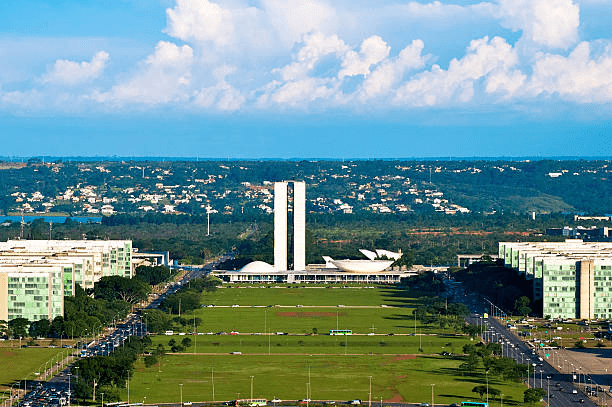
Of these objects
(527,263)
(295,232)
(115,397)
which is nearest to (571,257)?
(527,263)

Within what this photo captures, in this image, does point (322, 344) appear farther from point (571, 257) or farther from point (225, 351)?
point (571, 257)

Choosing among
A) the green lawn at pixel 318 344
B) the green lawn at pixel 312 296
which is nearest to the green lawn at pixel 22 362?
the green lawn at pixel 318 344

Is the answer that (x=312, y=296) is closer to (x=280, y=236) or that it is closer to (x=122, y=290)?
(x=122, y=290)

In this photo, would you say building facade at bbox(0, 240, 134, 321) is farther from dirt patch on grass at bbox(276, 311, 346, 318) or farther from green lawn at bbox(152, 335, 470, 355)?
dirt patch on grass at bbox(276, 311, 346, 318)

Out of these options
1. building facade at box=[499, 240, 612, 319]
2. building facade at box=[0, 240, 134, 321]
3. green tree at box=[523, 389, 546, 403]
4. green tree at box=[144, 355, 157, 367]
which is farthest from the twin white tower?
green tree at box=[523, 389, 546, 403]

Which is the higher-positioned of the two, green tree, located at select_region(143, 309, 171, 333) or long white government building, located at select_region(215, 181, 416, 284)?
long white government building, located at select_region(215, 181, 416, 284)

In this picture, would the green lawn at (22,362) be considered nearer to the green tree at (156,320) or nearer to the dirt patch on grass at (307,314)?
the green tree at (156,320)
